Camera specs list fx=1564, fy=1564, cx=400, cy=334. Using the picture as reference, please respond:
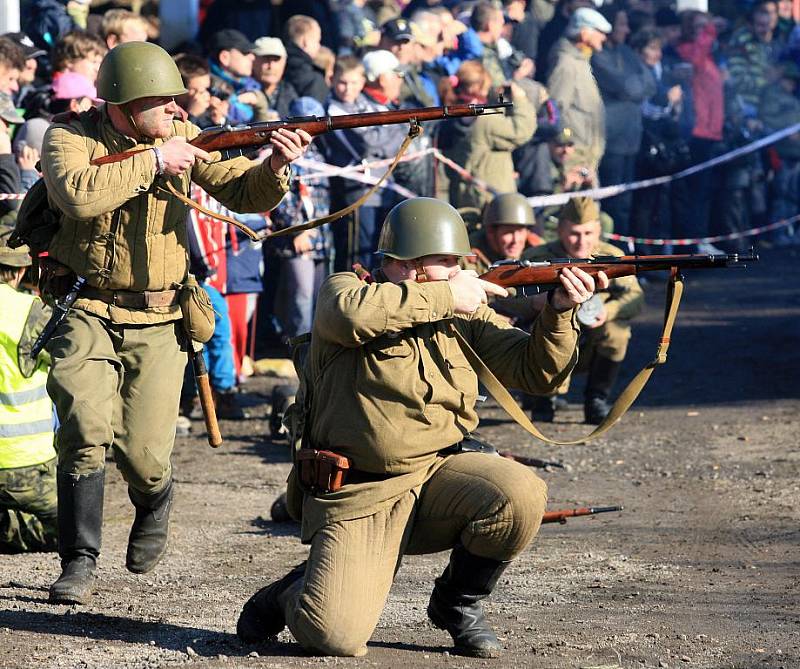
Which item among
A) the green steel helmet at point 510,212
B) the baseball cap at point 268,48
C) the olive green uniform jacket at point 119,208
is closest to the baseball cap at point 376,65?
the baseball cap at point 268,48

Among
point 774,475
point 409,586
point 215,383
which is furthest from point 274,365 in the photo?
point 409,586

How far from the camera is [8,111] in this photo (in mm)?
8945

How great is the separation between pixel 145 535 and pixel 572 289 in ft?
6.92

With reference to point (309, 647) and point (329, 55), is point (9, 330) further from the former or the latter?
point (329, 55)

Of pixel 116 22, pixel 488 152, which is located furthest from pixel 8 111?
pixel 488 152

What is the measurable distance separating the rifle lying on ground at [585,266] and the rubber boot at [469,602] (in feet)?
3.09

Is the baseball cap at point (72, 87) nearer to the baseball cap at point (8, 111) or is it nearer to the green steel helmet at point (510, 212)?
the baseball cap at point (8, 111)

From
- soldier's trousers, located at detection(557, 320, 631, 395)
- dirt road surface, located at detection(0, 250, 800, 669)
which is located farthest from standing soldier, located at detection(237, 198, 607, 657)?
soldier's trousers, located at detection(557, 320, 631, 395)

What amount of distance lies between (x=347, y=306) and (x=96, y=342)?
4.12 feet

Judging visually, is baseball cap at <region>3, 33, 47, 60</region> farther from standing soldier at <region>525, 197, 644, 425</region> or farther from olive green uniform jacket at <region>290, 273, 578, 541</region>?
olive green uniform jacket at <region>290, 273, 578, 541</region>

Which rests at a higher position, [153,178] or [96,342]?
[153,178]

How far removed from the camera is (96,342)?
5914 mm

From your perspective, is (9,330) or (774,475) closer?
(9,330)

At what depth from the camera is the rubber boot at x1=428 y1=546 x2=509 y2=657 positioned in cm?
523
